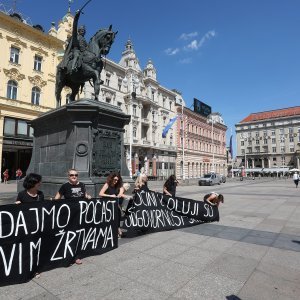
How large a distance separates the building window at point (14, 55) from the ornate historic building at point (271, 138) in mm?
87385

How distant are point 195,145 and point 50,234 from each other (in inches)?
2246

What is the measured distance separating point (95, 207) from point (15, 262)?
58.0 inches

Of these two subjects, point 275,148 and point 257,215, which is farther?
point 275,148

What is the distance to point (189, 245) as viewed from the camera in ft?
16.8

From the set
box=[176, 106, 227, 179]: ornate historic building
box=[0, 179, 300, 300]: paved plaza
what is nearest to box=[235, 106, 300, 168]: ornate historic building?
box=[176, 106, 227, 179]: ornate historic building

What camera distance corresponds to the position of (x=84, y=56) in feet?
29.5

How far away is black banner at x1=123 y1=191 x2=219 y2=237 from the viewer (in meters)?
5.87

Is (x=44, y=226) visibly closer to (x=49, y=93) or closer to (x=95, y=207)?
(x=95, y=207)

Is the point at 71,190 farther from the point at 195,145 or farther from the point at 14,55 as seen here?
the point at 195,145

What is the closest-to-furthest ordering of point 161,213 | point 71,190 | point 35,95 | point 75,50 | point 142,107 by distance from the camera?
point 71,190 → point 161,213 → point 75,50 → point 35,95 → point 142,107

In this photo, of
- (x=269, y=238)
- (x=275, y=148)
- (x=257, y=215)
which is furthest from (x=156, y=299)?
(x=275, y=148)

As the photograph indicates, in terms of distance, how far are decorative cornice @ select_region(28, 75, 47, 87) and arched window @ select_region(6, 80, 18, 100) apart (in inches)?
76.4

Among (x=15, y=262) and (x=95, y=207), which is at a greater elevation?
(x=95, y=207)

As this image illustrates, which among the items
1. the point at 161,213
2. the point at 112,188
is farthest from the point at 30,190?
the point at 161,213
